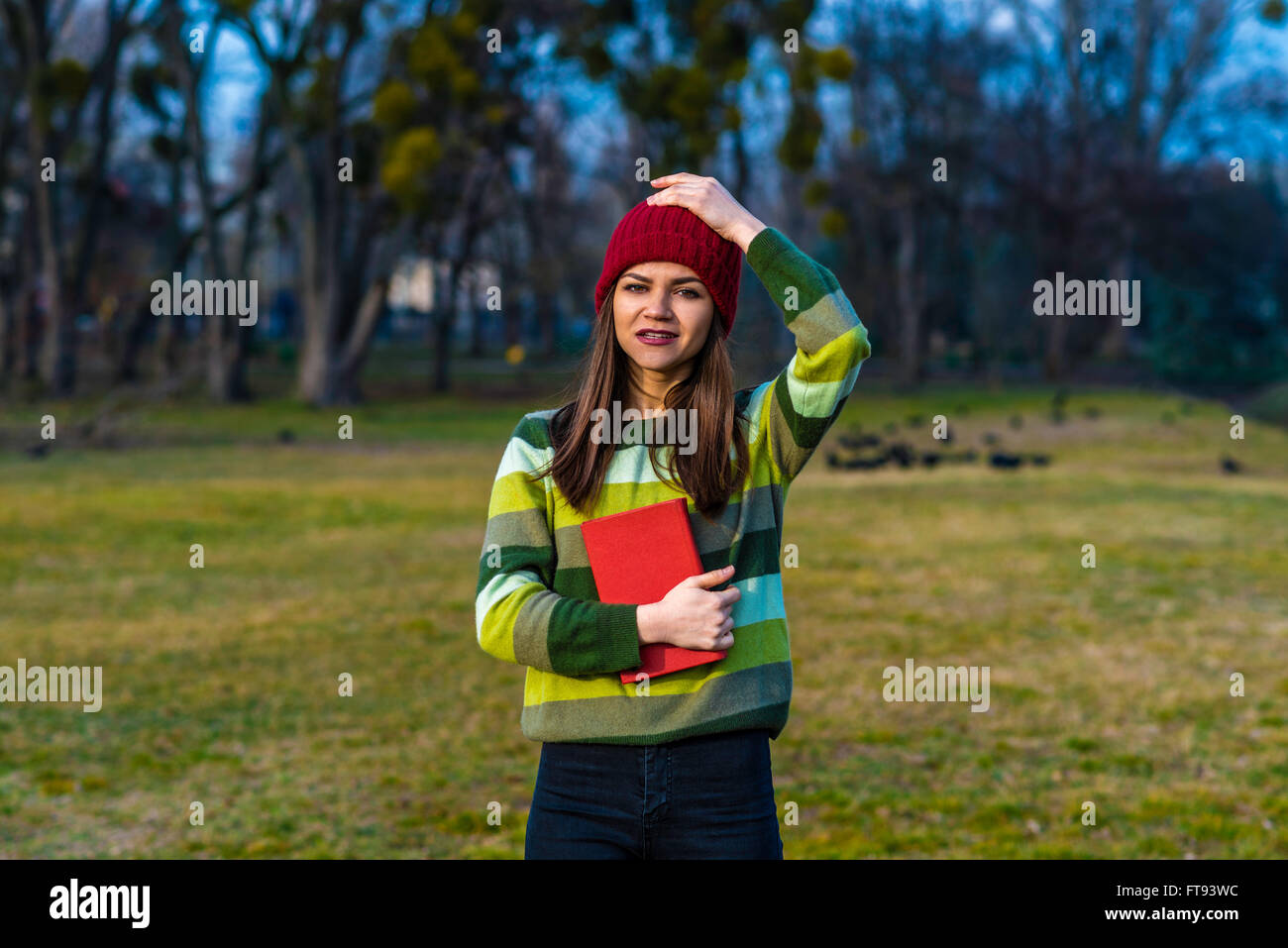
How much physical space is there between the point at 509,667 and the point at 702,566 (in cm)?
544

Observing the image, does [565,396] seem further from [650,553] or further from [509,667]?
[509,667]

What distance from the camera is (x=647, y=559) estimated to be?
7.28 ft

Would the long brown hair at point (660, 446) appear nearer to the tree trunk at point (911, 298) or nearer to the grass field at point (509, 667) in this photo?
the grass field at point (509, 667)

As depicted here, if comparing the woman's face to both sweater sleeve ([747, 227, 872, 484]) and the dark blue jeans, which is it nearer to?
sweater sleeve ([747, 227, 872, 484])

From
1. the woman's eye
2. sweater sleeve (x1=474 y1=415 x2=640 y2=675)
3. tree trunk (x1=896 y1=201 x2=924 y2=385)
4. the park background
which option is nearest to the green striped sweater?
sweater sleeve (x1=474 y1=415 x2=640 y2=675)

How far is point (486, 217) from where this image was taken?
26297 mm

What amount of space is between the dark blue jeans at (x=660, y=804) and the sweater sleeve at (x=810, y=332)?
548mm

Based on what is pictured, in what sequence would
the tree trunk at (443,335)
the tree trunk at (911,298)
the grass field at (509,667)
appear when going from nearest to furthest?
the grass field at (509,667) → the tree trunk at (443,335) → the tree trunk at (911,298)

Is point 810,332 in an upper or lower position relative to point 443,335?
lower

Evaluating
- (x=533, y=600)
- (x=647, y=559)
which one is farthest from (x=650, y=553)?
(x=533, y=600)

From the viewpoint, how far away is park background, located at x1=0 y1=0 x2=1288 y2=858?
553 centimetres

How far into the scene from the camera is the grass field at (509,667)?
498 centimetres

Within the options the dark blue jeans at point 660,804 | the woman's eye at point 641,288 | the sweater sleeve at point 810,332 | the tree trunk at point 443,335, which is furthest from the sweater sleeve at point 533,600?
the tree trunk at point 443,335
